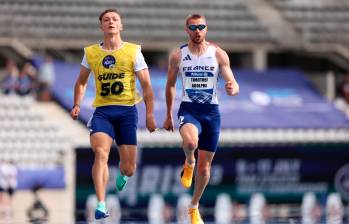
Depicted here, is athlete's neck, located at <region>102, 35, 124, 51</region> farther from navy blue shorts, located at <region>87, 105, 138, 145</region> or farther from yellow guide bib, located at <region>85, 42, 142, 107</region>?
navy blue shorts, located at <region>87, 105, 138, 145</region>

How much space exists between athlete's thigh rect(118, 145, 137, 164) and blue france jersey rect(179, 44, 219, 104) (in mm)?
841

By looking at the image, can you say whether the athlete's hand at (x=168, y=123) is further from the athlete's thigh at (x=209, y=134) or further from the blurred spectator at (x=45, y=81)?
the blurred spectator at (x=45, y=81)

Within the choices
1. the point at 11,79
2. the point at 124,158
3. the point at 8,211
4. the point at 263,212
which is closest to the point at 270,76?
the point at 263,212

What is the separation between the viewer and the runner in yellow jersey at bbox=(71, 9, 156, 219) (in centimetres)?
1375

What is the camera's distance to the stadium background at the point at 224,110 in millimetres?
25672

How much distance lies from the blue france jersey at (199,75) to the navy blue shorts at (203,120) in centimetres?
9

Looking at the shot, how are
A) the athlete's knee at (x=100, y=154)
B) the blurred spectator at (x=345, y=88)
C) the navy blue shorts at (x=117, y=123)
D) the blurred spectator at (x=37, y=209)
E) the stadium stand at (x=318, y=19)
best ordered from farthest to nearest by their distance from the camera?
the stadium stand at (x=318, y=19), the blurred spectator at (x=345, y=88), the blurred spectator at (x=37, y=209), the navy blue shorts at (x=117, y=123), the athlete's knee at (x=100, y=154)

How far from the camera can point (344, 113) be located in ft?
96.3

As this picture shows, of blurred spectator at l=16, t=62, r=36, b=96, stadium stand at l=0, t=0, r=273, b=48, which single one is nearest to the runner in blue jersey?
blurred spectator at l=16, t=62, r=36, b=96

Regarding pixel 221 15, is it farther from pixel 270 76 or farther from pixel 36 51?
pixel 36 51

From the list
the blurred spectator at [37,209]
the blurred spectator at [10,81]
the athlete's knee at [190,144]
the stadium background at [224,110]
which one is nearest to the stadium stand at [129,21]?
the stadium background at [224,110]

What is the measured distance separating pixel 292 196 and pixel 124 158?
14.8 metres

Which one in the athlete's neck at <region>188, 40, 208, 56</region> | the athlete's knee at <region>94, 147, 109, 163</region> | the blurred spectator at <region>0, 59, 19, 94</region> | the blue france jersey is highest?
the blurred spectator at <region>0, 59, 19, 94</region>

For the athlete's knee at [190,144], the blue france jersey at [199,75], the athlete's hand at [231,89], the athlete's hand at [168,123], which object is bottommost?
the athlete's knee at [190,144]
